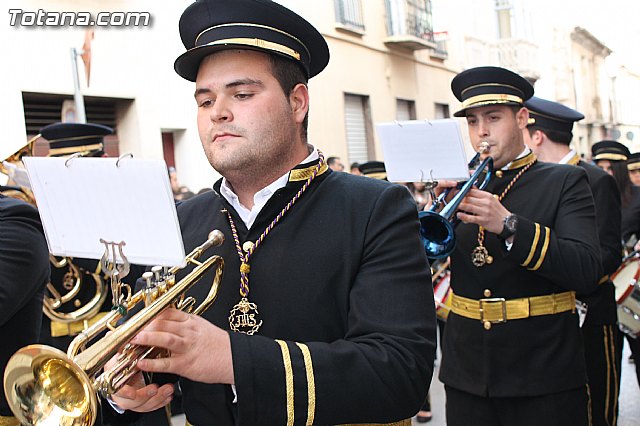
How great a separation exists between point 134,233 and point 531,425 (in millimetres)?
2283

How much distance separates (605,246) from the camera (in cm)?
438

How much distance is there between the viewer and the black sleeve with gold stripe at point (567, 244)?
10.6 ft

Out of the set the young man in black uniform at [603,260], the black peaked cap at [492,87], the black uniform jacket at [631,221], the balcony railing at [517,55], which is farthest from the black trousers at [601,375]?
the balcony railing at [517,55]

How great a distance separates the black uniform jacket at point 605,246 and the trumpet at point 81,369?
3.12m

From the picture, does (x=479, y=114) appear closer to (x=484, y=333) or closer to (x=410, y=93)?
(x=484, y=333)

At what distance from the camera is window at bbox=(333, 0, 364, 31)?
578 inches

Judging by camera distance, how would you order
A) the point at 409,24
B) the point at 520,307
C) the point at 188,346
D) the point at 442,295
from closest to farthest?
the point at 188,346 < the point at 520,307 < the point at 442,295 < the point at 409,24

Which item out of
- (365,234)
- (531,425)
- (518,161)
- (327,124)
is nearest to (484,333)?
(531,425)

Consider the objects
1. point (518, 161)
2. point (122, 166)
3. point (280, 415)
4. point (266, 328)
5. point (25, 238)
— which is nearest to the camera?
point (122, 166)

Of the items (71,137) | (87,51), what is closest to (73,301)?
(71,137)

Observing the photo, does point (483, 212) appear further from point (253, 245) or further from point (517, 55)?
point (517, 55)

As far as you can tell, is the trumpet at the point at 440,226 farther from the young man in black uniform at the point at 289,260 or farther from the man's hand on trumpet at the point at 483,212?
the young man in black uniform at the point at 289,260

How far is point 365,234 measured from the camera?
2.06 meters

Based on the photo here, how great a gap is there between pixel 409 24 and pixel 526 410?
15.2m
